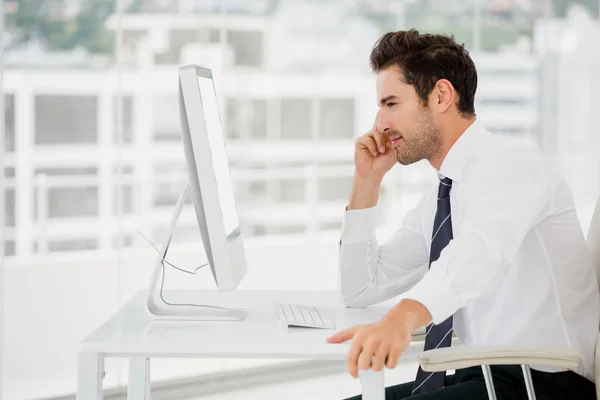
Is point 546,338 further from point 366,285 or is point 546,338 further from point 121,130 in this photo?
point 121,130

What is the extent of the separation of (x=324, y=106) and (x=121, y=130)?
1197mm

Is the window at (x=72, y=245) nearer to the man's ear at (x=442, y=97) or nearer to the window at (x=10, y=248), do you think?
the window at (x=10, y=248)

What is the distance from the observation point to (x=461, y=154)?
A: 1.86m

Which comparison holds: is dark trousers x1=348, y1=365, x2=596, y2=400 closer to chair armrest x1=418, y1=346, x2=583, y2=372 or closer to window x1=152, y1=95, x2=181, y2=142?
chair armrest x1=418, y1=346, x2=583, y2=372

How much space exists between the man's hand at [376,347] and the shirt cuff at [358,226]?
67 centimetres

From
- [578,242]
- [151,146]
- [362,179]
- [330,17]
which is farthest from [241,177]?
[578,242]

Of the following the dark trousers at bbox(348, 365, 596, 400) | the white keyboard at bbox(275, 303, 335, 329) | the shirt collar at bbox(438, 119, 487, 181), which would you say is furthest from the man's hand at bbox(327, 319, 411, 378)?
the shirt collar at bbox(438, 119, 487, 181)

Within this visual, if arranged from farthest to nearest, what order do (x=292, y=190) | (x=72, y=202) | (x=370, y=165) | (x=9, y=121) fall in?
(x=292, y=190)
(x=72, y=202)
(x=9, y=121)
(x=370, y=165)

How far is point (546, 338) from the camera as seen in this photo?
173cm

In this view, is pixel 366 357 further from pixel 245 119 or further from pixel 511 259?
pixel 245 119

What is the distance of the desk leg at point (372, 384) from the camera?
1.46 meters

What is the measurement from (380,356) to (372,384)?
0.42ft

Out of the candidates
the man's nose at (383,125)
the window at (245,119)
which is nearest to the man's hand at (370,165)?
the man's nose at (383,125)

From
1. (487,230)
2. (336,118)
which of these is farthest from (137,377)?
(336,118)
